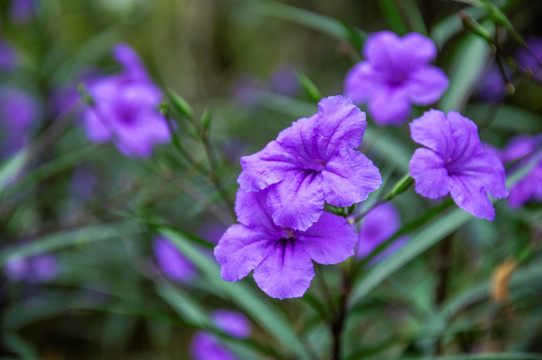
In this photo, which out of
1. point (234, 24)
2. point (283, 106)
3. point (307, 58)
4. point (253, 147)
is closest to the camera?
point (283, 106)

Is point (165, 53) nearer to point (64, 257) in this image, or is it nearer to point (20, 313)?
point (64, 257)

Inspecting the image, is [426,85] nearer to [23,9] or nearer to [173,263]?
[173,263]

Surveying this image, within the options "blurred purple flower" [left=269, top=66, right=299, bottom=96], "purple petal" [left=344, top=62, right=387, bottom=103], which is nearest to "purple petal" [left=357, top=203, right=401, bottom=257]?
"purple petal" [left=344, top=62, right=387, bottom=103]

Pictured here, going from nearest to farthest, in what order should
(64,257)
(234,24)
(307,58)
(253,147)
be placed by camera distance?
(64,257) < (253,147) < (307,58) < (234,24)

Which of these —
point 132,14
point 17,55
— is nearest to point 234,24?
point 17,55

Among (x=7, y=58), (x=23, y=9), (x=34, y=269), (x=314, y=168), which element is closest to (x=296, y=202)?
(x=314, y=168)

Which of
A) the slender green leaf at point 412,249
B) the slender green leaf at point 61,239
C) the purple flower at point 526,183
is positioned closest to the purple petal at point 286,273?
the slender green leaf at point 412,249

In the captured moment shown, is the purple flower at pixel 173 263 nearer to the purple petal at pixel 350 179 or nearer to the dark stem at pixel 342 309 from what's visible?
the dark stem at pixel 342 309

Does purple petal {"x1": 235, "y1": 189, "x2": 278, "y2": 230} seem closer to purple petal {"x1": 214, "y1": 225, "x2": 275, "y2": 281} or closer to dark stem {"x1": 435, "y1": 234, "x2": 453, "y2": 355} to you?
purple petal {"x1": 214, "y1": 225, "x2": 275, "y2": 281}
